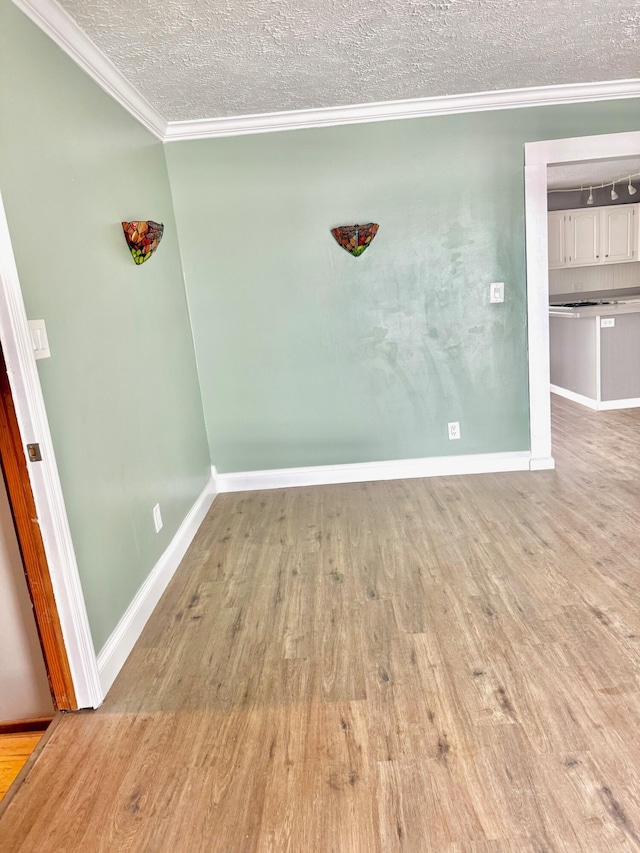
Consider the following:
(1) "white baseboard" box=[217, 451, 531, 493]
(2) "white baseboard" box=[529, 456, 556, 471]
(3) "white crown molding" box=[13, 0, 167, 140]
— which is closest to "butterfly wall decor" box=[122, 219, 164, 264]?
(3) "white crown molding" box=[13, 0, 167, 140]

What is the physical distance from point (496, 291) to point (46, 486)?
2.98 m

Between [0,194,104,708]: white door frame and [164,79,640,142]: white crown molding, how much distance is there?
7.17 ft

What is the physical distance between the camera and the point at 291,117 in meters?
3.39

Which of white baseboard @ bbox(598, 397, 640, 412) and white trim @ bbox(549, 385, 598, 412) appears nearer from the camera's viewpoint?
white baseboard @ bbox(598, 397, 640, 412)

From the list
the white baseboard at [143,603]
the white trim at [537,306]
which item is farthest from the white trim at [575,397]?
the white baseboard at [143,603]

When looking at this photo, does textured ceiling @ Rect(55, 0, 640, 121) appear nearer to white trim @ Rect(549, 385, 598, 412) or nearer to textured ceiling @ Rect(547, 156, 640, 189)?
textured ceiling @ Rect(547, 156, 640, 189)

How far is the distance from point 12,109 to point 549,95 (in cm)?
303

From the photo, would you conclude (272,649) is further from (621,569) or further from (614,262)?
(614,262)

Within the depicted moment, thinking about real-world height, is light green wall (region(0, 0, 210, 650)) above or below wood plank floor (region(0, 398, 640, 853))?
above

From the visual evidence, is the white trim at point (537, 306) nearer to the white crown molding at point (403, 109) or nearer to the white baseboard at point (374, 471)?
the white baseboard at point (374, 471)

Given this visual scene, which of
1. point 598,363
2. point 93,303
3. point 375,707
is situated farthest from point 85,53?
point 598,363

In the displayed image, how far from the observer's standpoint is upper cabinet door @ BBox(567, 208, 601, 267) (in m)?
6.66

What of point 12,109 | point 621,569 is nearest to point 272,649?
point 621,569

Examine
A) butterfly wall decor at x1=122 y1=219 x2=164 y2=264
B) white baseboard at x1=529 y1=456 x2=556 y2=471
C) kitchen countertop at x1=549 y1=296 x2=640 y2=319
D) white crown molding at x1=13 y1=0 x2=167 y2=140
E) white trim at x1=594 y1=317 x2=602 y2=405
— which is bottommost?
white baseboard at x1=529 y1=456 x2=556 y2=471
